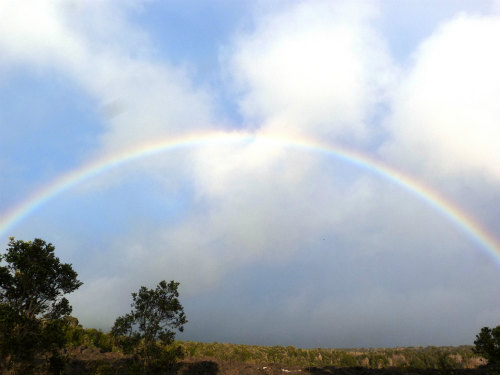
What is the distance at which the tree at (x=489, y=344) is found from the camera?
16.4m

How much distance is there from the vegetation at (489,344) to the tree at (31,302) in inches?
904

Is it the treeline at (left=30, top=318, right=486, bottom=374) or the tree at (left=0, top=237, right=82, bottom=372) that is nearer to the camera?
the tree at (left=0, top=237, right=82, bottom=372)

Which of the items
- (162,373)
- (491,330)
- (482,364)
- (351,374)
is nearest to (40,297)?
(162,373)

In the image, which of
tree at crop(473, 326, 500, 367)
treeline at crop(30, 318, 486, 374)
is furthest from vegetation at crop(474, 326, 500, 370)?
treeline at crop(30, 318, 486, 374)

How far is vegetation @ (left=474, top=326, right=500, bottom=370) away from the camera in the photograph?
1642cm

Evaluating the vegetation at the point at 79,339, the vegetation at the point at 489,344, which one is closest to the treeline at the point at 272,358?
the vegetation at the point at 79,339

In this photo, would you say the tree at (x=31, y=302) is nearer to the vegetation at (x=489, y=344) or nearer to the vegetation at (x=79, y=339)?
the vegetation at (x=79, y=339)

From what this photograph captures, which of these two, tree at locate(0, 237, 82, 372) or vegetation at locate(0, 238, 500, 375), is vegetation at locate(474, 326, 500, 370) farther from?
tree at locate(0, 237, 82, 372)

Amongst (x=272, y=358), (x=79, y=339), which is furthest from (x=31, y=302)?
(x=272, y=358)

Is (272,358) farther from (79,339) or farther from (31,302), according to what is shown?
(31,302)

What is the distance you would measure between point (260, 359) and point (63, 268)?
2122 cm

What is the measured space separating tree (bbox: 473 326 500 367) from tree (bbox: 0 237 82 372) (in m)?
23.0

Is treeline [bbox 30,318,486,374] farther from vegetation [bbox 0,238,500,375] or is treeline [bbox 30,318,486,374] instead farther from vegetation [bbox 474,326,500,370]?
vegetation [bbox 474,326,500,370]

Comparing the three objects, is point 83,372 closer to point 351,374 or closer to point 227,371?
point 227,371
